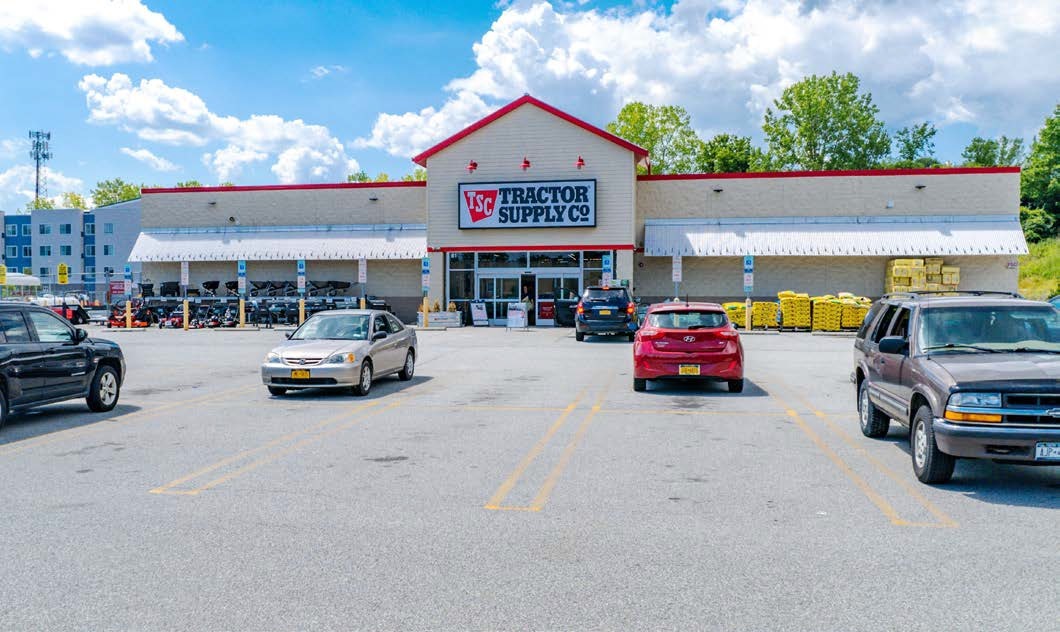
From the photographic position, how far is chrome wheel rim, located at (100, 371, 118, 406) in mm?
11570

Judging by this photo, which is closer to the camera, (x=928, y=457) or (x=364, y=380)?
(x=928, y=457)

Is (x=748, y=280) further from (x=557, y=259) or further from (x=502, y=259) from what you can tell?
(x=502, y=259)

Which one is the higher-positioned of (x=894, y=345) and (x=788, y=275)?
(x=788, y=275)

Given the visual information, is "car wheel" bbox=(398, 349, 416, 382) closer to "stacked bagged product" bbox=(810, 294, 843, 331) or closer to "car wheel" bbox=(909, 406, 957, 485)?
"car wheel" bbox=(909, 406, 957, 485)

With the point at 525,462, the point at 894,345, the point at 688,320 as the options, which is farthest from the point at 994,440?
the point at 688,320

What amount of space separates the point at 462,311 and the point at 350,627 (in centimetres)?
3218

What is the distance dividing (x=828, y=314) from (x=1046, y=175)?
44865mm

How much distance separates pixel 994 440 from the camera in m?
6.48

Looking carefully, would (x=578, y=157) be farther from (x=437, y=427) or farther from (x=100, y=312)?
(x=437, y=427)

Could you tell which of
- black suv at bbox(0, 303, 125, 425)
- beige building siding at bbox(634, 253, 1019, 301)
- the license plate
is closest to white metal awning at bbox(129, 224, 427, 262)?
beige building siding at bbox(634, 253, 1019, 301)

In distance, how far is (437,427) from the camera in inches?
401

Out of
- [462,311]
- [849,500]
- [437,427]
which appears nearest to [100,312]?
[462,311]

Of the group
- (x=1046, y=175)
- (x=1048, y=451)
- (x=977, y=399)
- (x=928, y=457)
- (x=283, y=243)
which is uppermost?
(x=1046, y=175)

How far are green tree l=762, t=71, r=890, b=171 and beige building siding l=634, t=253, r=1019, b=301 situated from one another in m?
41.0
